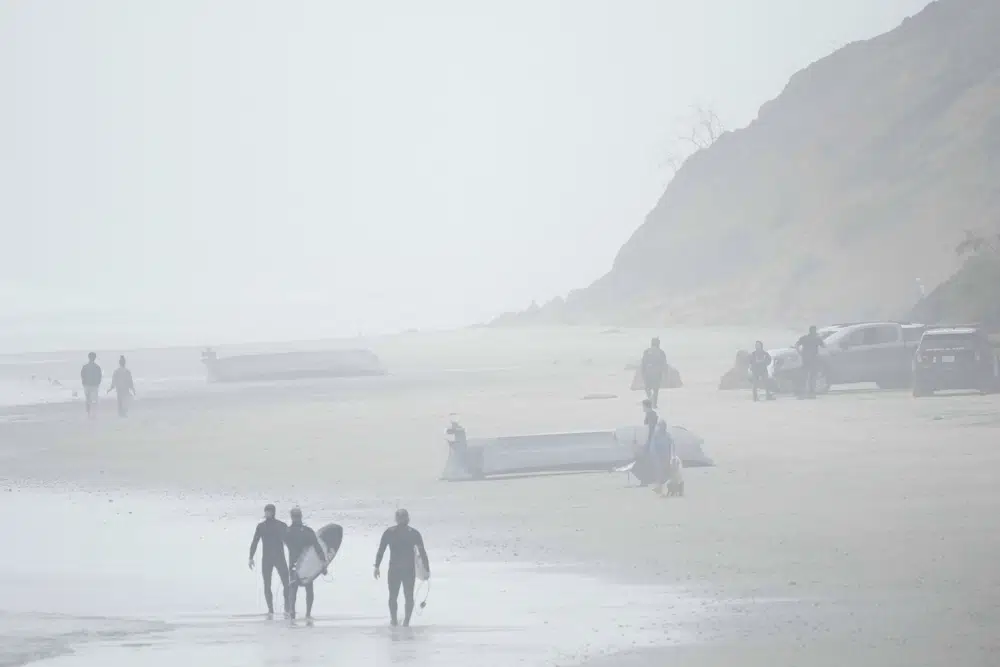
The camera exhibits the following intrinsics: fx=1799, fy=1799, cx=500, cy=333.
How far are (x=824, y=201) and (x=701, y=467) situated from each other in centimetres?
8849

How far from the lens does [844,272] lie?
105 metres

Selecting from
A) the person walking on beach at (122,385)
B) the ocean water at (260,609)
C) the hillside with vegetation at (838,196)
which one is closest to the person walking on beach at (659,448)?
the ocean water at (260,609)

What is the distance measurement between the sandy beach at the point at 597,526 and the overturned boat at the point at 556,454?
380mm

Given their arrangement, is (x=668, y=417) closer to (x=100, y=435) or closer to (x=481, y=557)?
(x=100, y=435)

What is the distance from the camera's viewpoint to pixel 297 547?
16.7 m

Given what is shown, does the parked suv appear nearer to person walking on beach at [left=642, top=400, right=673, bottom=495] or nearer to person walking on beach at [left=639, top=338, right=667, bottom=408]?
person walking on beach at [left=639, top=338, right=667, bottom=408]

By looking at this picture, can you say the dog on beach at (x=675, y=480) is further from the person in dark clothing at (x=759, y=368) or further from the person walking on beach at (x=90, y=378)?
the person walking on beach at (x=90, y=378)

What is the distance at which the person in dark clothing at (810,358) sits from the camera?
134 ft

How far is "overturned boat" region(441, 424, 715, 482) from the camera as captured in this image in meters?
26.8

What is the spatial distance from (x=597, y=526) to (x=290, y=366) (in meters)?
48.8

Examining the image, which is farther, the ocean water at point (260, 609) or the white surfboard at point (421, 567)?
the white surfboard at point (421, 567)

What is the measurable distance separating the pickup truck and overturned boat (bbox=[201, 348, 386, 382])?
27.4 m

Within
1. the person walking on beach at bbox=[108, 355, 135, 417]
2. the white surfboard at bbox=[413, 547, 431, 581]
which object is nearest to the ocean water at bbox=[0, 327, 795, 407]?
the person walking on beach at bbox=[108, 355, 135, 417]

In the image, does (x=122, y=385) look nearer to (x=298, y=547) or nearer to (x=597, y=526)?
(x=597, y=526)
